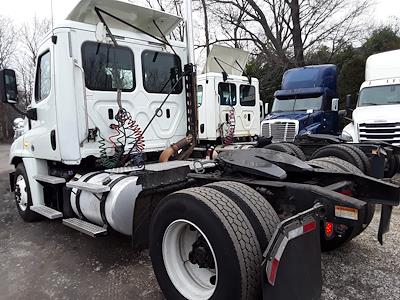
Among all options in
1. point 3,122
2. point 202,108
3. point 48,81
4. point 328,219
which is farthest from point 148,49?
point 3,122

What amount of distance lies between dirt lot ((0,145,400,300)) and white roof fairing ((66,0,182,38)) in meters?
2.98

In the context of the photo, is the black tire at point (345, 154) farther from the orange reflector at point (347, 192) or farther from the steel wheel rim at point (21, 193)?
the steel wheel rim at point (21, 193)

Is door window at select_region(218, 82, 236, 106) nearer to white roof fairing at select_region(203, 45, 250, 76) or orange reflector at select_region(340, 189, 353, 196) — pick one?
white roof fairing at select_region(203, 45, 250, 76)

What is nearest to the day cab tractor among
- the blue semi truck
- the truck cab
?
the truck cab

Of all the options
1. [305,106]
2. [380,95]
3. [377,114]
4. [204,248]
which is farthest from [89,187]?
[305,106]

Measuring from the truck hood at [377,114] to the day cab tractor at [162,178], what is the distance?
5676mm

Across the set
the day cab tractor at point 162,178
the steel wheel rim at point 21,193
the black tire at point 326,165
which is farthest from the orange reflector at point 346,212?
the steel wheel rim at point 21,193

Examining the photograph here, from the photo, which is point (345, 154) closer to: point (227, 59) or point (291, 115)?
point (227, 59)

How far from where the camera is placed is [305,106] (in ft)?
38.5

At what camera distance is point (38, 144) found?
16.8 ft

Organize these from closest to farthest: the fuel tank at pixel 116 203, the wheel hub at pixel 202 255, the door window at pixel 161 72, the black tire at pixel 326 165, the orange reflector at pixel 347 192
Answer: the wheel hub at pixel 202 255
the orange reflector at pixel 347 192
the black tire at pixel 326 165
the fuel tank at pixel 116 203
the door window at pixel 161 72

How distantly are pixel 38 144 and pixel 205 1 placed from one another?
841 inches

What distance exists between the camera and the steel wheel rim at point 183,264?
9.43 feet

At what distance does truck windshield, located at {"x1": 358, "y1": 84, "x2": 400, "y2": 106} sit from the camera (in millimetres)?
9719
